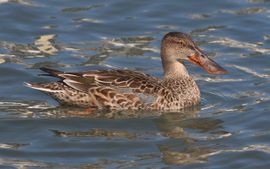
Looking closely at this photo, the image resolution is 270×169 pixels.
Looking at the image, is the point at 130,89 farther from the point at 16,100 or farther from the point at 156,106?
the point at 16,100

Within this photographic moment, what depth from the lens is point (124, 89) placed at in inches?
515

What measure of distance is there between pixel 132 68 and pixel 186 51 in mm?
1473

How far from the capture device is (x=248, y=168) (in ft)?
35.5

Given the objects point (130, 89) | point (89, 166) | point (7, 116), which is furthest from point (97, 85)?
point (89, 166)

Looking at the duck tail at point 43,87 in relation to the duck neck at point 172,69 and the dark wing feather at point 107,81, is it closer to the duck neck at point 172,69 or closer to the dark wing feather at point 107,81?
the dark wing feather at point 107,81

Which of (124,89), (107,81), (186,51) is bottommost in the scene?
(124,89)

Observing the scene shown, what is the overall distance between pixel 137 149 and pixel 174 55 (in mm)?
2375

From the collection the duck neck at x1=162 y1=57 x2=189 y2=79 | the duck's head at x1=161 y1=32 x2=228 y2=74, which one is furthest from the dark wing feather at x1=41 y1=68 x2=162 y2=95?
the duck's head at x1=161 y1=32 x2=228 y2=74

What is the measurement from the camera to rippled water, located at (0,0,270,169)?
11.2 metres

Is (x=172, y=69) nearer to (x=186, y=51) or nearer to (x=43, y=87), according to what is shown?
(x=186, y=51)

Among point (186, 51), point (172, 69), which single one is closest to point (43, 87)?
point (172, 69)

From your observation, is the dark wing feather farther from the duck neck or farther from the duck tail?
the duck neck

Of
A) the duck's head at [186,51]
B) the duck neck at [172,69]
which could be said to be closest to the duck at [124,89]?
the duck's head at [186,51]

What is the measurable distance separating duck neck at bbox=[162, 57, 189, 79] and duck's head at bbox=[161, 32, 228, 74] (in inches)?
4.4
